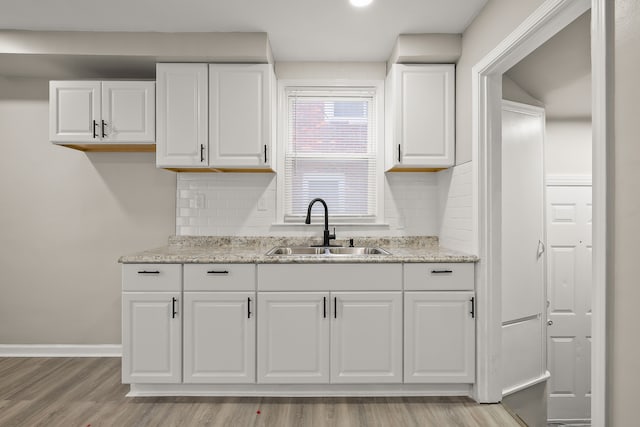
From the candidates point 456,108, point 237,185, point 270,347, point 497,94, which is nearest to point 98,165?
point 237,185

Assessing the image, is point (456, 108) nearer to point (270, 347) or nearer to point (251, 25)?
point (251, 25)

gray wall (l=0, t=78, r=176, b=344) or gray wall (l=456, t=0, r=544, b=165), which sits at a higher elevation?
gray wall (l=456, t=0, r=544, b=165)

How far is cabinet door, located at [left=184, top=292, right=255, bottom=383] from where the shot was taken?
243cm

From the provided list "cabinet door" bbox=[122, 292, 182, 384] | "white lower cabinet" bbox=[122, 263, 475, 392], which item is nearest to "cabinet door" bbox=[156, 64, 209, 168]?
"white lower cabinet" bbox=[122, 263, 475, 392]

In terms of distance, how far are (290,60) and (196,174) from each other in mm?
1206

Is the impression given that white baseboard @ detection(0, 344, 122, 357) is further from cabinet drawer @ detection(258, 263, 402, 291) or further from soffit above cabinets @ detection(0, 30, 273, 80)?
soffit above cabinets @ detection(0, 30, 273, 80)

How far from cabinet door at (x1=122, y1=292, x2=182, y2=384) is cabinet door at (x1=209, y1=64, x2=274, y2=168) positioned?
102cm

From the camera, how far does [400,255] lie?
252 cm

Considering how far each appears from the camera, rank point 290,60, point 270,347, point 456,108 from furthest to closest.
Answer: point 290,60, point 456,108, point 270,347

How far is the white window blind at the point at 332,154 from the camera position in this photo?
3.24m

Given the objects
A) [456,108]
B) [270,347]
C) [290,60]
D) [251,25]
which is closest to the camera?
[270,347]

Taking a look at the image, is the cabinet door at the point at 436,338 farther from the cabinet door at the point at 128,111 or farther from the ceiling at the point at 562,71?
the cabinet door at the point at 128,111

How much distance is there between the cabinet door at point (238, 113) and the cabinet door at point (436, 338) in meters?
1.47

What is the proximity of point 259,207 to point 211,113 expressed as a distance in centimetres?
84
